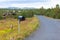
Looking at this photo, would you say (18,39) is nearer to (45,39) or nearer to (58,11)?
(45,39)

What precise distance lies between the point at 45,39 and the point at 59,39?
2.53ft

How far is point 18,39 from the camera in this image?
34.7 feet

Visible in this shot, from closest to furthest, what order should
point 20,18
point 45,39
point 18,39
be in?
point 18,39 → point 45,39 → point 20,18

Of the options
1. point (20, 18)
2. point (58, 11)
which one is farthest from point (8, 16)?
point (20, 18)

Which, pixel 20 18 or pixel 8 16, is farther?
pixel 8 16

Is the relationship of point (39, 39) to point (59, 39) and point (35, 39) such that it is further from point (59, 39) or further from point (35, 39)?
point (59, 39)

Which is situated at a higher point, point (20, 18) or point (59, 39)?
point (20, 18)

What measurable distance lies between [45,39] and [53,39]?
450 millimetres

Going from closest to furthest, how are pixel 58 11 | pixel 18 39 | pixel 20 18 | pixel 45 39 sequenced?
pixel 18 39 < pixel 45 39 < pixel 20 18 < pixel 58 11

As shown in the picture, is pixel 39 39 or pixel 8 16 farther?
pixel 8 16

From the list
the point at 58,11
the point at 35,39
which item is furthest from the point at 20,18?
the point at 58,11

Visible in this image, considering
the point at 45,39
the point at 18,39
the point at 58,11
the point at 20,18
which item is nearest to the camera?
the point at 18,39

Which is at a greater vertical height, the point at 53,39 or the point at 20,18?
the point at 20,18

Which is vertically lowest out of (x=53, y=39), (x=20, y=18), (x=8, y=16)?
(x=8, y=16)
